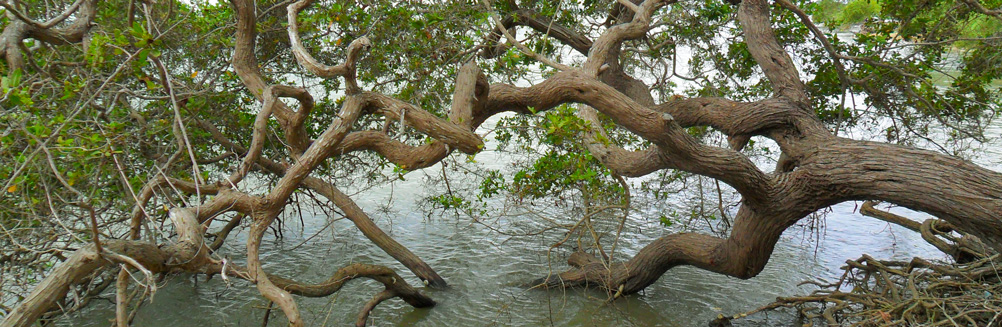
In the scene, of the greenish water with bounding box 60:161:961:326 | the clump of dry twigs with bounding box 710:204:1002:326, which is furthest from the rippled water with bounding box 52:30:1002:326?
the clump of dry twigs with bounding box 710:204:1002:326

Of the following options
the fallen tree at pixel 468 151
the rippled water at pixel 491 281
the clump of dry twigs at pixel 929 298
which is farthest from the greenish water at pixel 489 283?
the clump of dry twigs at pixel 929 298

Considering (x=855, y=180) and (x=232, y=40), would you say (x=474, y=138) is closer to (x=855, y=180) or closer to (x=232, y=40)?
(x=855, y=180)

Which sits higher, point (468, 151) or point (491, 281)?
point (468, 151)

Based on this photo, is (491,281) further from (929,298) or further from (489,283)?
(929,298)

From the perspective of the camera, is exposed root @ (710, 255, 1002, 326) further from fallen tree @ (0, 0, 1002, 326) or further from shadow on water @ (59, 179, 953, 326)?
shadow on water @ (59, 179, 953, 326)

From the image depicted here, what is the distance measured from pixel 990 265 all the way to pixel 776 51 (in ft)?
6.71

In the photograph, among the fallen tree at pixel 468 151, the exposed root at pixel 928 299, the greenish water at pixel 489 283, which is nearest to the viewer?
the fallen tree at pixel 468 151

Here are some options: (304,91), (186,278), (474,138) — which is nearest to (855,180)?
(474,138)

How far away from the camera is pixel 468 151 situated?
3986 mm

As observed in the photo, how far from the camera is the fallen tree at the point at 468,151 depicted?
320 cm

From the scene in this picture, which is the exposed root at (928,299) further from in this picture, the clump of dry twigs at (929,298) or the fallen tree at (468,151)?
the fallen tree at (468,151)

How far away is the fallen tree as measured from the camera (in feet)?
10.5

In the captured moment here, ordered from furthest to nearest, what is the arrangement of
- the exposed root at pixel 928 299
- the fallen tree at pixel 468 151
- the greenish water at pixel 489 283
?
the greenish water at pixel 489 283, the exposed root at pixel 928 299, the fallen tree at pixel 468 151

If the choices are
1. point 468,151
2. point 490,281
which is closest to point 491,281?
point 490,281
